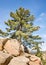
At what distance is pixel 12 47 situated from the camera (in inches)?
896

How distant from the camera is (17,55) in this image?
2227 cm

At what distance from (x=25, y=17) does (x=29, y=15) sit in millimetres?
1165

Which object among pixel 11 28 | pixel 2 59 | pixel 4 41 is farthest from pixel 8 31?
pixel 2 59

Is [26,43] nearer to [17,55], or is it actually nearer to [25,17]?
[25,17]

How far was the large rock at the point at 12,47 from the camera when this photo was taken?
22.4 m

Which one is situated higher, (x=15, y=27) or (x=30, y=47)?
(x=15, y=27)

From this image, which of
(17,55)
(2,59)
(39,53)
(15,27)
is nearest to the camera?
(2,59)

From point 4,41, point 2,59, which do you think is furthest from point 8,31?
point 2,59

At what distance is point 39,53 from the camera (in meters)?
31.8

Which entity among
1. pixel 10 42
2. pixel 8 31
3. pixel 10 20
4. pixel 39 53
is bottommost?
pixel 39 53

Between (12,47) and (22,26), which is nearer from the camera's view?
(12,47)

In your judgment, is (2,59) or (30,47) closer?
(2,59)

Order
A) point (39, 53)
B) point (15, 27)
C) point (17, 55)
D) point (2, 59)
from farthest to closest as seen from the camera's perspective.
Answer: point (15, 27), point (39, 53), point (17, 55), point (2, 59)

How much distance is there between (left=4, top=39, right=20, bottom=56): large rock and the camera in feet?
73.4
